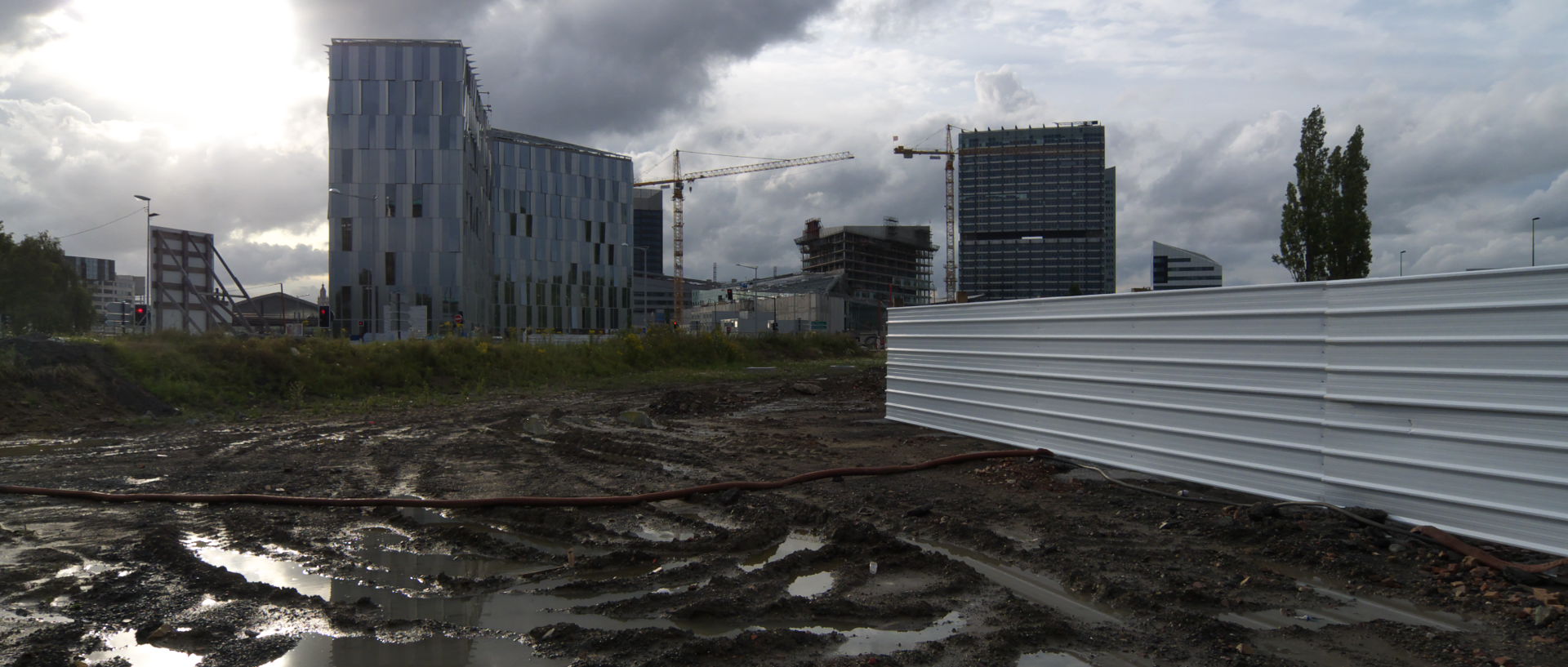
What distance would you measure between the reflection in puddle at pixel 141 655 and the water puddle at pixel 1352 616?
467 centimetres

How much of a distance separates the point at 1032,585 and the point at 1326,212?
36.6 m

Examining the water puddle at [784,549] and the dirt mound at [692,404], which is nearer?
the water puddle at [784,549]

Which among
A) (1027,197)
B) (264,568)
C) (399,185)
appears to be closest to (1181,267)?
(264,568)

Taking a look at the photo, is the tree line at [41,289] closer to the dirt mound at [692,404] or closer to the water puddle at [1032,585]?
the dirt mound at [692,404]

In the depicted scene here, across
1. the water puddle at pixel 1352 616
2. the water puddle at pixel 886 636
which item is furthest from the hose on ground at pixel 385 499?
the water puddle at pixel 1352 616

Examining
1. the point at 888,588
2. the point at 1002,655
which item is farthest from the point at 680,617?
the point at 1002,655

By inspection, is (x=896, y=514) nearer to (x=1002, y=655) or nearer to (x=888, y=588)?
(x=888, y=588)

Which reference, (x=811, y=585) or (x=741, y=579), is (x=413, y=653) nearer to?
(x=741, y=579)

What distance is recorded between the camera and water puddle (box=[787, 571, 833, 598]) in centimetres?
437

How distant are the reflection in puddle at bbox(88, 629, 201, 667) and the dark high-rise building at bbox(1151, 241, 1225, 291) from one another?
2148 cm

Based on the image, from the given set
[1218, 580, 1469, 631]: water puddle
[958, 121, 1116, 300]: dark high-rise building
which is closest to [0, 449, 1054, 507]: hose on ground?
[1218, 580, 1469, 631]: water puddle

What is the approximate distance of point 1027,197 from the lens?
11994cm

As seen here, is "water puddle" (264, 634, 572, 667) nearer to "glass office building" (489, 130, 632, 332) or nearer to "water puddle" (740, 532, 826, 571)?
"water puddle" (740, 532, 826, 571)

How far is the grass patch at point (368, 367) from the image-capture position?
15.9 m
